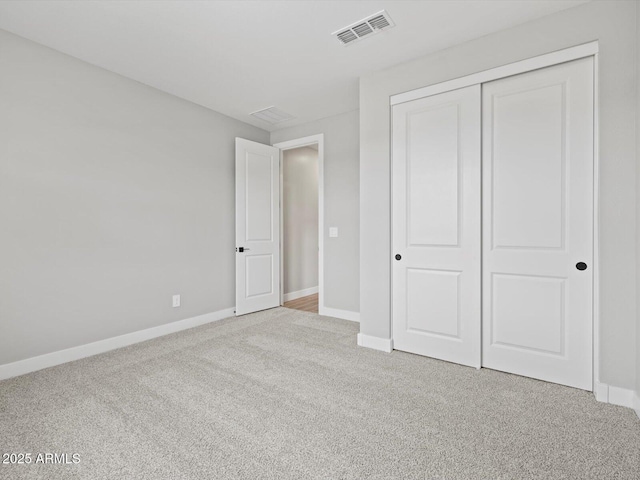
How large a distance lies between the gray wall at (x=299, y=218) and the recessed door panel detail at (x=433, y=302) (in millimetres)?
A: 2718

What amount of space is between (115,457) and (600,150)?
3296 mm

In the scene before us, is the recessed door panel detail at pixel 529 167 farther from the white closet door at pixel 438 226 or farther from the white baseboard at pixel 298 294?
the white baseboard at pixel 298 294

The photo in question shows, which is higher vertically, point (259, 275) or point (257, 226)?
point (257, 226)

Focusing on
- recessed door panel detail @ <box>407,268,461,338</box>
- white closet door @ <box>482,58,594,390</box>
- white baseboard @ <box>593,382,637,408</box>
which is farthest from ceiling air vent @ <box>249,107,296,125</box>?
white baseboard @ <box>593,382,637,408</box>

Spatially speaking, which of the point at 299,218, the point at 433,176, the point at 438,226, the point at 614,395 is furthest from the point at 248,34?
the point at 614,395

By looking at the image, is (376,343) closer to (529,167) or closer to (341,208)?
(341,208)

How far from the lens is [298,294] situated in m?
5.38

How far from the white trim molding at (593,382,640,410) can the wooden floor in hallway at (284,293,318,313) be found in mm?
3054

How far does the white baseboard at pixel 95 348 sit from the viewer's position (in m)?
2.39

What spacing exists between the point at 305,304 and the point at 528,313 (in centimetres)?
313

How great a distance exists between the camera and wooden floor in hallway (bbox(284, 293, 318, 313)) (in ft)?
14.9

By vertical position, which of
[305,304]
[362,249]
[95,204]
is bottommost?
[305,304]

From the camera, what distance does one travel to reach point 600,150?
2.03 meters

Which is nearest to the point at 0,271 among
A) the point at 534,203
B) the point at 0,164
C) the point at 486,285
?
the point at 0,164
